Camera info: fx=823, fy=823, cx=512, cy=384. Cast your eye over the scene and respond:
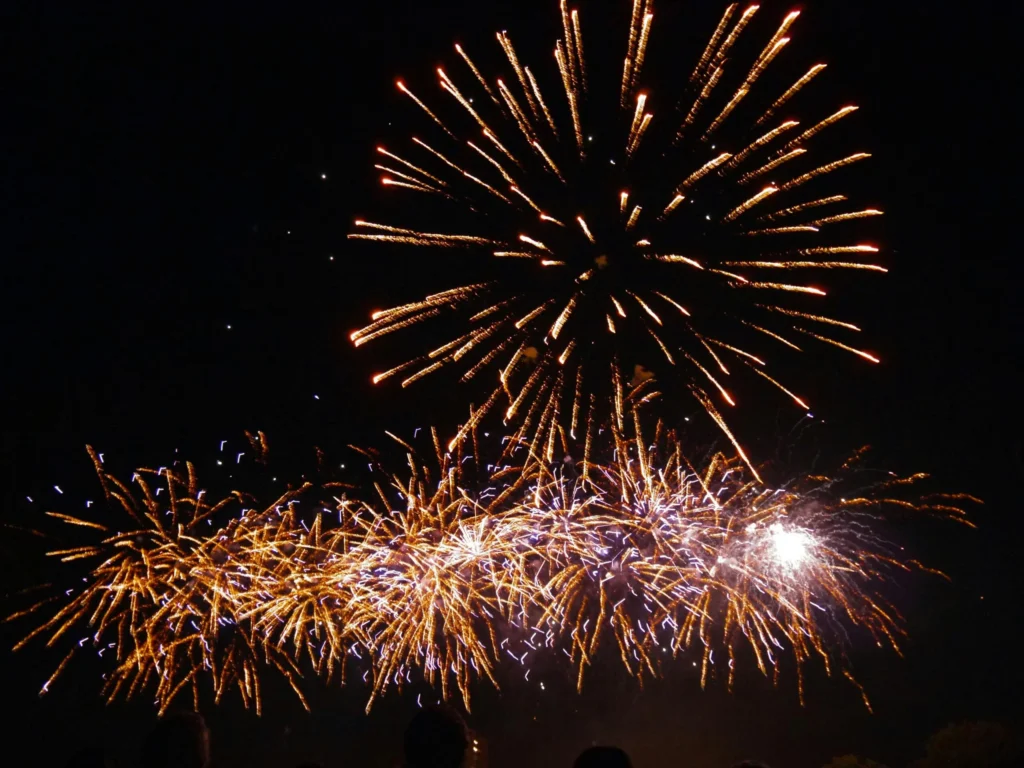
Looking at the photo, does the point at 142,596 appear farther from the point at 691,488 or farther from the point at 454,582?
the point at 691,488

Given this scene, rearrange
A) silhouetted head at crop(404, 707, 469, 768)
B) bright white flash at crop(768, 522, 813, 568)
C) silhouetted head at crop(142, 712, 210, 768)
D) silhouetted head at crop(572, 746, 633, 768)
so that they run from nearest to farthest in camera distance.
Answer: silhouetted head at crop(572, 746, 633, 768)
silhouetted head at crop(404, 707, 469, 768)
silhouetted head at crop(142, 712, 210, 768)
bright white flash at crop(768, 522, 813, 568)

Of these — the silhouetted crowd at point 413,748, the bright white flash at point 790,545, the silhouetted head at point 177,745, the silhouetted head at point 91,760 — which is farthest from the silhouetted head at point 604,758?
the bright white flash at point 790,545

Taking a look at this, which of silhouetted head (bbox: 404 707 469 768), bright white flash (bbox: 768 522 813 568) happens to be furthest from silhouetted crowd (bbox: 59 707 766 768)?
bright white flash (bbox: 768 522 813 568)

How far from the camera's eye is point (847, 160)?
28.1 ft

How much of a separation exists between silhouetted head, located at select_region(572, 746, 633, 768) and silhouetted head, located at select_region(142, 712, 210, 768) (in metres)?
1.89

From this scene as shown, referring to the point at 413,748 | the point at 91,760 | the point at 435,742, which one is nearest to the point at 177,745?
the point at 91,760

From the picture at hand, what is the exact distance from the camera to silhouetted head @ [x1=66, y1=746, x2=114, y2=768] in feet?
12.0

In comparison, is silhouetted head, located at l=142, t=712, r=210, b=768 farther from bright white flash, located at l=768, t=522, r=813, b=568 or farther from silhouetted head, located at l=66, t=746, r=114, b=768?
bright white flash, located at l=768, t=522, r=813, b=568

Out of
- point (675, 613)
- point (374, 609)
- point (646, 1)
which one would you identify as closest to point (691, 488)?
point (675, 613)

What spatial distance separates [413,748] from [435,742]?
11 cm

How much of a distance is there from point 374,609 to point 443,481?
1.93 metres

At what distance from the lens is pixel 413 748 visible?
3.67m

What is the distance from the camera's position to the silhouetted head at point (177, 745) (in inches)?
157

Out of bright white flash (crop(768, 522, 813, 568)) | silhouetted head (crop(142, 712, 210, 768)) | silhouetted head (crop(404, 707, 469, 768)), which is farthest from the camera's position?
bright white flash (crop(768, 522, 813, 568))
